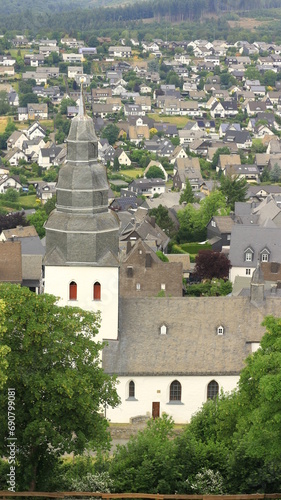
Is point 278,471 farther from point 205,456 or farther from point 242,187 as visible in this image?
point 242,187

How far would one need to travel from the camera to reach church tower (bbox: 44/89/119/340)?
48.8 meters

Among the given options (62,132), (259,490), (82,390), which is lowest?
(259,490)

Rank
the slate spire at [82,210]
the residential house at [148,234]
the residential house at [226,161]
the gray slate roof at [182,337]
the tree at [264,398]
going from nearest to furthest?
the tree at [264,398]
the slate spire at [82,210]
the gray slate roof at [182,337]
the residential house at [148,234]
the residential house at [226,161]

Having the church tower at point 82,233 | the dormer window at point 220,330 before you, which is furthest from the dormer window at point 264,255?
the church tower at point 82,233

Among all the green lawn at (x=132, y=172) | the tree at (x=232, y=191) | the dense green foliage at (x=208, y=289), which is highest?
the green lawn at (x=132, y=172)

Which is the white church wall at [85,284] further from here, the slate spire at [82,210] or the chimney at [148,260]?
the chimney at [148,260]

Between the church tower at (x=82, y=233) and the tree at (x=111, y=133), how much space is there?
138903 mm

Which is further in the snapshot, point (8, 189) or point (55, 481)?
point (8, 189)

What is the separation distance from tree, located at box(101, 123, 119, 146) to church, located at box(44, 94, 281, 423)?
137647 millimetres

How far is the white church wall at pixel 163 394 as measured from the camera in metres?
50.6

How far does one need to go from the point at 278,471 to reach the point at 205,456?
10.8 feet

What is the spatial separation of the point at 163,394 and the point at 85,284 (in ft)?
23.2

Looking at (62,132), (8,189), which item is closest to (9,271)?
(8,189)

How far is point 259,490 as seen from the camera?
3731cm
